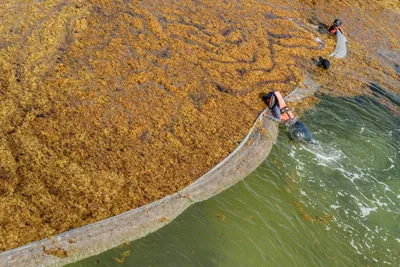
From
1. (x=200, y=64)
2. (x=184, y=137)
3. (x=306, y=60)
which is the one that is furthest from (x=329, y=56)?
(x=184, y=137)

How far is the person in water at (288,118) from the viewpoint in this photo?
42.9 ft

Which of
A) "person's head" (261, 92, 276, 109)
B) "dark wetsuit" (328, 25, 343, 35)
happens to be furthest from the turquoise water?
"dark wetsuit" (328, 25, 343, 35)

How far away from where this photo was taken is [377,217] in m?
11.3

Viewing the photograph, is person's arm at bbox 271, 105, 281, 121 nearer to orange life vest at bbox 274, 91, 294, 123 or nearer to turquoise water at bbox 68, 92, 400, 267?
orange life vest at bbox 274, 91, 294, 123

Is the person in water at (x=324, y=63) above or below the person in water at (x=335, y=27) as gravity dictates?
below

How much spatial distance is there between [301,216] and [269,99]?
553 cm

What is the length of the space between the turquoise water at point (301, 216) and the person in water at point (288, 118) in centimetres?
37

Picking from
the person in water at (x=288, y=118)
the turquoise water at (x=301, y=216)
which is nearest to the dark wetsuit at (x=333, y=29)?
the turquoise water at (x=301, y=216)

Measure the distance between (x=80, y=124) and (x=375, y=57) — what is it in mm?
18628

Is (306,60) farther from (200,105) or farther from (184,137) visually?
(184,137)

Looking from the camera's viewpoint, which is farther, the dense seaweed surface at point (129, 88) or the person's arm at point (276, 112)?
the person's arm at point (276, 112)

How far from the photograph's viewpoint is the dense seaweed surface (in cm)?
938

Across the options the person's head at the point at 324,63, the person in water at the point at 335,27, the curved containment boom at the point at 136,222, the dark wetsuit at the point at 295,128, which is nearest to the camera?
the curved containment boom at the point at 136,222

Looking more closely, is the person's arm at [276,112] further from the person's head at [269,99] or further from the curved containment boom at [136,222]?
the curved containment boom at [136,222]
